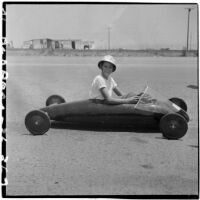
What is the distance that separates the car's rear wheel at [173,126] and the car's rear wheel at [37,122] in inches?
74.0

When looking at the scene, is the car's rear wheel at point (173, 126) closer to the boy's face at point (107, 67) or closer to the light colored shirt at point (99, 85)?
the light colored shirt at point (99, 85)

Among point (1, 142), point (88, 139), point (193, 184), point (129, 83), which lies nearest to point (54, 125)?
point (88, 139)

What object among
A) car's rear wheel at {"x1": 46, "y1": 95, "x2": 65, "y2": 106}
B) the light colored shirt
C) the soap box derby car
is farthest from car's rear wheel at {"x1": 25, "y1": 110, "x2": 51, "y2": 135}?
car's rear wheel at {"x1": 46, "y1": 95, "x2": 65, "y2": 106}

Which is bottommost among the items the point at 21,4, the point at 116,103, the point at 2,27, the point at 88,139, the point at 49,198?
the point at 49,198

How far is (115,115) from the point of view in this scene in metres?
6.47

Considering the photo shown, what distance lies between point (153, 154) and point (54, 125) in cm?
225

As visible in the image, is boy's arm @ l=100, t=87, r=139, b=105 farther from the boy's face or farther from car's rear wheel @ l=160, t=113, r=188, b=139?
car's rear wheel @ l=160, t=113, r=188, b=139

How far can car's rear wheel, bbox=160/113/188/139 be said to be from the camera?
600 cm

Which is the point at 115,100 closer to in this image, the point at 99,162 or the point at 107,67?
the point at 107,67

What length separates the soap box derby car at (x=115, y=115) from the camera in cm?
611

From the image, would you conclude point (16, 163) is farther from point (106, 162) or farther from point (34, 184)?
point (106, 162)

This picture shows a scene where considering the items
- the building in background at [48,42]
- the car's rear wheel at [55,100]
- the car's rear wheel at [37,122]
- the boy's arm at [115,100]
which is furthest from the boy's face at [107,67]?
the building in background at [48,42]

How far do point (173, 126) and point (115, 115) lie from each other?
1.01 metres

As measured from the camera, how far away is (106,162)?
519 centimetres
